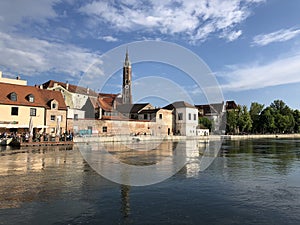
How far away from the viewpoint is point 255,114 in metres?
120

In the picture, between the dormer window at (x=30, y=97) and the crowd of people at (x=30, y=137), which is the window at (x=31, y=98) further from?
the crowd of people at (x=30, y=137)

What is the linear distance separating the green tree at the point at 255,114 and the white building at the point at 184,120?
48793mm

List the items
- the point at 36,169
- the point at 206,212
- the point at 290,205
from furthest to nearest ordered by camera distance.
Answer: the point at 36,169
the point at 290,205
the point at 206,212

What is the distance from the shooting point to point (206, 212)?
27.2ft

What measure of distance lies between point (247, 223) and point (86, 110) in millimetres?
62201

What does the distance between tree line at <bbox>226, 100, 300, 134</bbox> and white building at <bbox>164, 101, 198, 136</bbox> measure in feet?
86.4

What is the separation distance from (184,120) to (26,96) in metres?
46.4

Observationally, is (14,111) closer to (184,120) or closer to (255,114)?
(184,120)

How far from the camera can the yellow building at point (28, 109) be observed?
129 ft

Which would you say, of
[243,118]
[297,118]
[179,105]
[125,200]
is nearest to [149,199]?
[125,200]

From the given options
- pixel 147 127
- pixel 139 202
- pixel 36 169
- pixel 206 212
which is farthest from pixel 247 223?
pixel 147 127

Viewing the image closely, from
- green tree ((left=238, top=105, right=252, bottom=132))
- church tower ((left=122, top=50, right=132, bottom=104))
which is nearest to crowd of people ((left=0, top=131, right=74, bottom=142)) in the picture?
church tower ((left=122, top=50, right=132, bottom=104))

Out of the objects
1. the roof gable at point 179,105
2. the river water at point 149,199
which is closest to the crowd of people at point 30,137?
the river water at point 149,199

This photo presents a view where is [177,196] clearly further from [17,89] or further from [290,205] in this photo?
[17,89]
